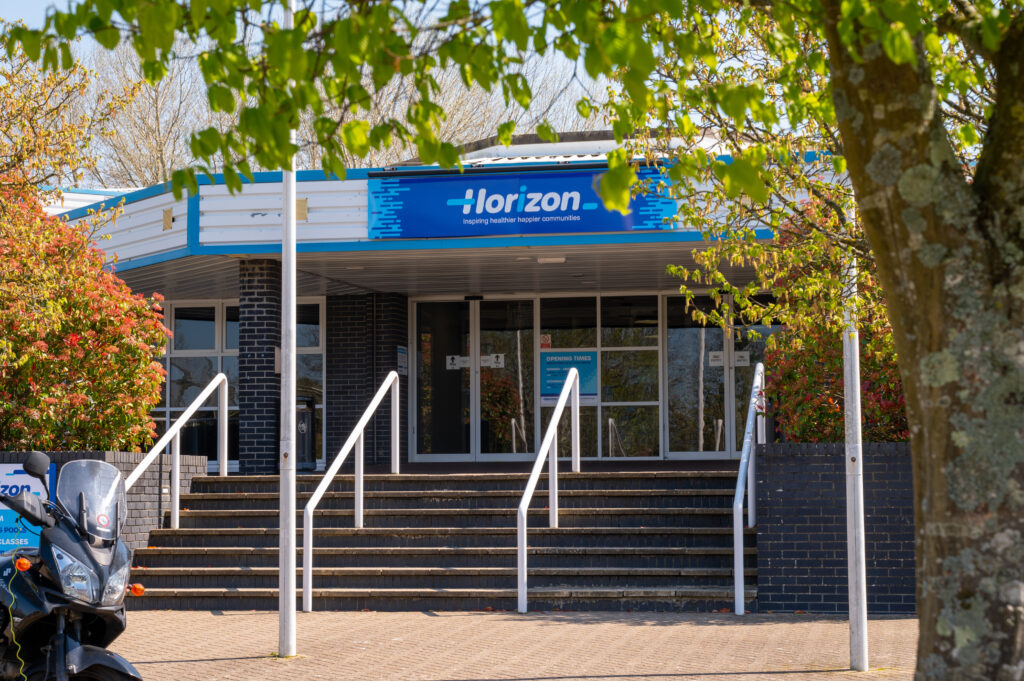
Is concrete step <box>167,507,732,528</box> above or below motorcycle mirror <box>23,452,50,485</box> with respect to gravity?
below

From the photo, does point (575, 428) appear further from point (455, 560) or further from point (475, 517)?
point (455, 560)

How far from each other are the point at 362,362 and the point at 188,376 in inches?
120

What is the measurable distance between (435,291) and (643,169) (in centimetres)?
568

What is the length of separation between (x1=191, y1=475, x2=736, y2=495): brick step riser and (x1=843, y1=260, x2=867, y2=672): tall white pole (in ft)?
14.7

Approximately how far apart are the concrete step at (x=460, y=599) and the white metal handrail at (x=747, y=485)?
263 mm

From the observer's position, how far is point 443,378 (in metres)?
18.9

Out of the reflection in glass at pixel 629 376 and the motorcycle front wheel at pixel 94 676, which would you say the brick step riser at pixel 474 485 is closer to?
the reflection in glass at pixel 629 376

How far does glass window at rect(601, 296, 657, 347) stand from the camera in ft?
60.0

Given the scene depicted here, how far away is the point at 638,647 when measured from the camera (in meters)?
8.60

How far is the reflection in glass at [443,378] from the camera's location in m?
18.7

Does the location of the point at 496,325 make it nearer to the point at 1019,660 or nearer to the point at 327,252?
the point at 327,252

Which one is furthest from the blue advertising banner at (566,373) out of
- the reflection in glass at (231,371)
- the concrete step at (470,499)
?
the concrete step at (470,499)

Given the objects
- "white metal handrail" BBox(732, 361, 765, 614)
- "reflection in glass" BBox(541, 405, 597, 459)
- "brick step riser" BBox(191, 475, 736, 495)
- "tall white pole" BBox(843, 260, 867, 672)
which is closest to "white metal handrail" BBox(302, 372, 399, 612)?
"brick step riser" BBox(191, 475, 736, 495)

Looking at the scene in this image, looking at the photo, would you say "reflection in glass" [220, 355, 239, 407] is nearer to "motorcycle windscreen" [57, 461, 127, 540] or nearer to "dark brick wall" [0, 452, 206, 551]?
"dark brick wall" [0, 452, 206, 551]
